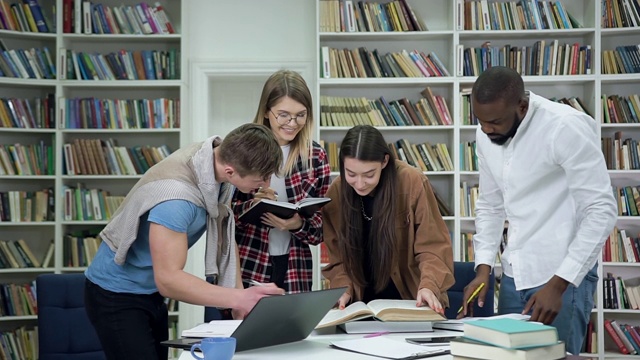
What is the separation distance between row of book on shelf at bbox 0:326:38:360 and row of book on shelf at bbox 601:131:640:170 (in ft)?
14.1

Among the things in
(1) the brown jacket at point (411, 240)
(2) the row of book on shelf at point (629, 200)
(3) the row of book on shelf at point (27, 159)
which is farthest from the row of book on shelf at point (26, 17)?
(2) the row of book on shelf at point (629, 200)

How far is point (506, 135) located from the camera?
2264 mm

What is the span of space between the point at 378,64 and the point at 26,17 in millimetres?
2574

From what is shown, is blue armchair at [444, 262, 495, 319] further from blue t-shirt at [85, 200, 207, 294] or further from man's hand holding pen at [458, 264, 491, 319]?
blue t-shirt at [85, 200, 207, 294]

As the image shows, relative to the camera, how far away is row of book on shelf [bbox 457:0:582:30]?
5398 mm

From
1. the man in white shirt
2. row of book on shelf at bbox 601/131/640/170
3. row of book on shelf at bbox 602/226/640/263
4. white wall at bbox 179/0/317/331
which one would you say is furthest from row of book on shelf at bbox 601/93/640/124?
the man in white shirt

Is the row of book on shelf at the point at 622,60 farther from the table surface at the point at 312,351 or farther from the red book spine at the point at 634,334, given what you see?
the table surface at the point at 312,351

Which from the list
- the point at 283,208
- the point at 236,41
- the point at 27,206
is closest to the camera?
the point at 283,208

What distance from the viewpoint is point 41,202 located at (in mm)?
5375

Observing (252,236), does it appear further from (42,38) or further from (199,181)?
(42,38)

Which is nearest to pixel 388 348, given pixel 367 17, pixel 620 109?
pixel 367 17

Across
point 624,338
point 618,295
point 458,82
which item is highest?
point 458,82

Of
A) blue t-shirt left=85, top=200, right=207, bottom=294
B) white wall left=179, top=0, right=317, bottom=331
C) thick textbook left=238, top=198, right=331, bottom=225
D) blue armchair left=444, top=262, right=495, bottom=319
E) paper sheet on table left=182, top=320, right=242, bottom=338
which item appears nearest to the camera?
paper sheet on table left=182, top=320, right=242, bottom=338

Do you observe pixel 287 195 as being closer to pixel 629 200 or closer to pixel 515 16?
pixel 515 16
